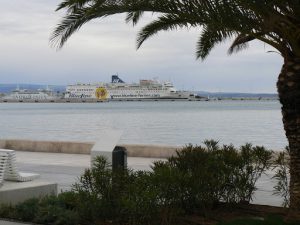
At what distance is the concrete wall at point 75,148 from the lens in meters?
15.8

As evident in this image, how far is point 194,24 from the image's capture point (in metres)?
7.63

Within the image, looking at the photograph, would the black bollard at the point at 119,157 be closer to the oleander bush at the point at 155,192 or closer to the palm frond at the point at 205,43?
the oleander bush at the point at 155,192

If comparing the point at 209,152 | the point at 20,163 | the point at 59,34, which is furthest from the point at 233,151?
the point at 20,163

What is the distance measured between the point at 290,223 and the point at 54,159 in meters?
10.2

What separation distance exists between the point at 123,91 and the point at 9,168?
416 feet

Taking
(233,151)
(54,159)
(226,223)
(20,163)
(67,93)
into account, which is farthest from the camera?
(67,93)

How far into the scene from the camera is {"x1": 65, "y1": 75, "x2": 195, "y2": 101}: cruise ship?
129 m

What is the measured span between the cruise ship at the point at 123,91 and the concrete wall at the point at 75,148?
108m

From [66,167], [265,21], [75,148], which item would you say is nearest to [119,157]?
[265,21]

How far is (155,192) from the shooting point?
6.23 meters

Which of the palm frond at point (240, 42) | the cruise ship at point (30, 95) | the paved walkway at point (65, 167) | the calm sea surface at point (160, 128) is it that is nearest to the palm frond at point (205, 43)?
the palm frond at point (240, 42)

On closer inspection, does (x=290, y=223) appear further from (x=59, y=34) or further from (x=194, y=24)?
(x=59, y=34)

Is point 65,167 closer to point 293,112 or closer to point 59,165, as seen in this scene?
point 59,165

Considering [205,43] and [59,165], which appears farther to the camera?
[59,165]
